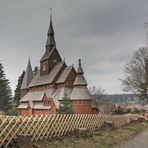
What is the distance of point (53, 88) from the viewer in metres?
65.7

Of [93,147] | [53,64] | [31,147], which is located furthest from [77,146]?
[53,64]

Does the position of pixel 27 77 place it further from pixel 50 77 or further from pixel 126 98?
pixel 126 98

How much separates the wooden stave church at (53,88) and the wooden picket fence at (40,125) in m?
37.8

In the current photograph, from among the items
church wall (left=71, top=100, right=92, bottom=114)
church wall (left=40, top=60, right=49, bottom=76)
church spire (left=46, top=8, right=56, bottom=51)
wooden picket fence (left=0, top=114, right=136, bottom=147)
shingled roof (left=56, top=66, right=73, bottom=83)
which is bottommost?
wooden picket fence (left=0, top=114, right=136, bottom=147)

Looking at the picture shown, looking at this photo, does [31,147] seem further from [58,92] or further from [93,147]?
[58,92]

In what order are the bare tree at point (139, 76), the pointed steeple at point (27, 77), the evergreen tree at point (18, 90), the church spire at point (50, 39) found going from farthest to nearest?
the evergreen tree at point (18, 90) → the pointed steeple at point (27, 77) → the church spire at point (50, 39) → the bare tree at point (139, 76)

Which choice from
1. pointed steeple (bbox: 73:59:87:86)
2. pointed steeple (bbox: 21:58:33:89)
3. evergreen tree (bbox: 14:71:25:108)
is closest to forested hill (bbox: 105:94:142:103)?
pointed steeple (bbox: 73:59:87:86)

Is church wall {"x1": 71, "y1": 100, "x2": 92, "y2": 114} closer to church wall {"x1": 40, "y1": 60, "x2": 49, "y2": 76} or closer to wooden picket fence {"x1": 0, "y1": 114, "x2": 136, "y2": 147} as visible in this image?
church wall {"x1": 40, "y1": 60, "x2": 49, "y2": 76}

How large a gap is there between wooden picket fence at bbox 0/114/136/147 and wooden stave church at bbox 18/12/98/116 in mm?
37802

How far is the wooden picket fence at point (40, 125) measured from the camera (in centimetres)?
1141

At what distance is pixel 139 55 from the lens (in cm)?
5319

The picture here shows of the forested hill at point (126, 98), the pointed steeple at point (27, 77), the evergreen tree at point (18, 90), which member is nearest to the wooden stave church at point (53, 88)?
the pointed steeple at point (27, 77)

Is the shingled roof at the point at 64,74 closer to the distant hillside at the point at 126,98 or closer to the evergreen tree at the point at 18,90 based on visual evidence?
the distant hillside at the point at 126,98

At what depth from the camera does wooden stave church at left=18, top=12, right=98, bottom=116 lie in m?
57.6
